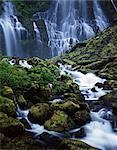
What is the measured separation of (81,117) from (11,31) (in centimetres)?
1838

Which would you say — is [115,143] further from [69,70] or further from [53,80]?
[69,70]

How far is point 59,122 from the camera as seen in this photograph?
890cm

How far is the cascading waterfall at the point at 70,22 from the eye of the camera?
2914cm

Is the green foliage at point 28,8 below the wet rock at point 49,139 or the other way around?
the other way around

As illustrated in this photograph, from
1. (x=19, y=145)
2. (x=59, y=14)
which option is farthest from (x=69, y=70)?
(x=59, y=14)

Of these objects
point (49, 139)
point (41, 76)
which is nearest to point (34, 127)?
point (49, 139)

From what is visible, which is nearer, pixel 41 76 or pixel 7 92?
pixel 7 92

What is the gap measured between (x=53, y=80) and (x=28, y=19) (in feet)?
60.4

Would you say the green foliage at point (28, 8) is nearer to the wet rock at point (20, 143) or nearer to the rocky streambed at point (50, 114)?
the rocky streambed at point (50, 114)

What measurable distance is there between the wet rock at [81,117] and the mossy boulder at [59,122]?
211 mm

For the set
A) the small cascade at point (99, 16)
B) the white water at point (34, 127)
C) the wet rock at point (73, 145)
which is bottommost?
the wet rock at point (73, 145)

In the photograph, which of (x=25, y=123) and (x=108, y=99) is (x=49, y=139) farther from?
(x=108, y=99)

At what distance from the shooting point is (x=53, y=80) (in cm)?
1218

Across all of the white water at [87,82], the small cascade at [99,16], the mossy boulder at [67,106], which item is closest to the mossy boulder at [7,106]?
the mossy boulder at [67,106]
